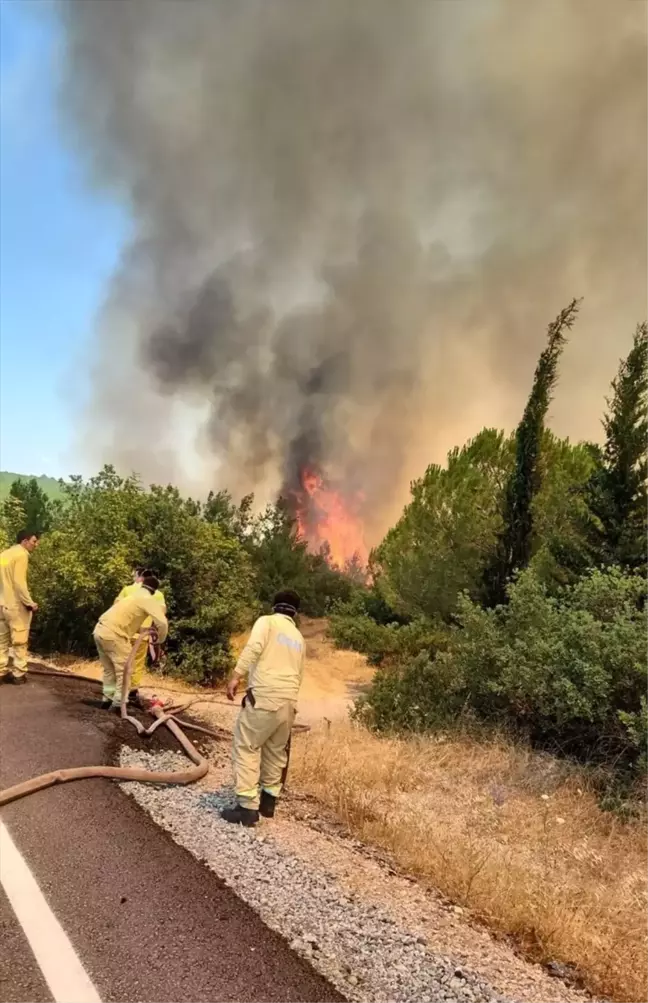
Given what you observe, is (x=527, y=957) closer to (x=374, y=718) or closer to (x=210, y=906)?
(x=210, y=906)

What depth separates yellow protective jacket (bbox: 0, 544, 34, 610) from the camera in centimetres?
921

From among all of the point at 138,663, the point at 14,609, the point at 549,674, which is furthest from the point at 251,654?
the point at 14,609

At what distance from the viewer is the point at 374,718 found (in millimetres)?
11023

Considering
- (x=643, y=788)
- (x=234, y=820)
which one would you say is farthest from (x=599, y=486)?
(x=234, y=820)

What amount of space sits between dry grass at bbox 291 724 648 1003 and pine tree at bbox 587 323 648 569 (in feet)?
21.5

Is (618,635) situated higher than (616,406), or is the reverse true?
(616,406)

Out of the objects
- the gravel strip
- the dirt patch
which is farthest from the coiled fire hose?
the gravel strip

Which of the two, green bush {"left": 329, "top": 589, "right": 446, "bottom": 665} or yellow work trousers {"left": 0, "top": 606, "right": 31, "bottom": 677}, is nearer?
yellow work trousers {"left": 0, "top": 606, "right": 31, "bottom": 677}

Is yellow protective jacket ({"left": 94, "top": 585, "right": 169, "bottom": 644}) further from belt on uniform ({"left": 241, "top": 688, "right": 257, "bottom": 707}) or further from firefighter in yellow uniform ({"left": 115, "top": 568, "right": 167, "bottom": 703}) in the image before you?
belt on uniform ({"left": 241, "top": 688, "right": 257, "bottom": 707})

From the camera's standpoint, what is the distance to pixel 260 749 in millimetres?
5195

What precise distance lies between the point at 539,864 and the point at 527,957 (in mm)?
2624

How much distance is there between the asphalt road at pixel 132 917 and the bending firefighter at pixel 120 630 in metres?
2.92

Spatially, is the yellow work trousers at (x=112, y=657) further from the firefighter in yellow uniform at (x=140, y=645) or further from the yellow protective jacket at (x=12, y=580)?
the yellow protective jacket at (x=12, y=580)

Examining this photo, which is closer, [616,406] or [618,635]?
[618,635]
